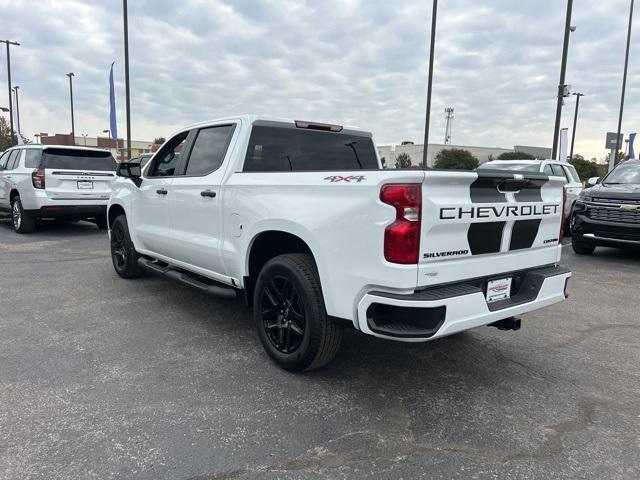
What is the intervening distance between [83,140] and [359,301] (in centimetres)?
9502

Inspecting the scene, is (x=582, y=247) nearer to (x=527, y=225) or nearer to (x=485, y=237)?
(x=527, y=225)

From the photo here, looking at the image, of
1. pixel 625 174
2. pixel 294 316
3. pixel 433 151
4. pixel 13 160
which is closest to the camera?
pixel 294 316

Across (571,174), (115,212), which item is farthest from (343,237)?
Result: (571,174)

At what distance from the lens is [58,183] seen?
969 cm

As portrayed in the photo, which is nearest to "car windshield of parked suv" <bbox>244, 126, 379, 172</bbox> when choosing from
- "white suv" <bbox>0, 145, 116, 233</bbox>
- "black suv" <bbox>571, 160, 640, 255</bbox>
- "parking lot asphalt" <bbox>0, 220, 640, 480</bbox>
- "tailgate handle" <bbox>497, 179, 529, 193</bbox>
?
"parking lot asphalt" <bbox>0, 220, 640, 480</bbox>

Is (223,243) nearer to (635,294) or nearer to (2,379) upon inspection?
(2,379)

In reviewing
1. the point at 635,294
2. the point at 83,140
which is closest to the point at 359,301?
the point at 635,294

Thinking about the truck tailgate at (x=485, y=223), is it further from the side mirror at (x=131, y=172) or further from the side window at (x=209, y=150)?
the side mirror at (x=131, y=172)

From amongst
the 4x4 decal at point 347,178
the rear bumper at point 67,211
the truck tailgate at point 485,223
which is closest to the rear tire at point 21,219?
the rear bumper at point 67,211

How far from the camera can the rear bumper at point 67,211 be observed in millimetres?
9666

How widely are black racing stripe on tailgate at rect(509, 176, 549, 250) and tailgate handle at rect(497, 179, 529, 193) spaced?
3cm

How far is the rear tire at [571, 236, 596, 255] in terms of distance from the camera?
29.7 feet

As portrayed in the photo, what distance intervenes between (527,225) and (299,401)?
193cm

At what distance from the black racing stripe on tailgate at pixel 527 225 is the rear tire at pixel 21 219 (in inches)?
388
